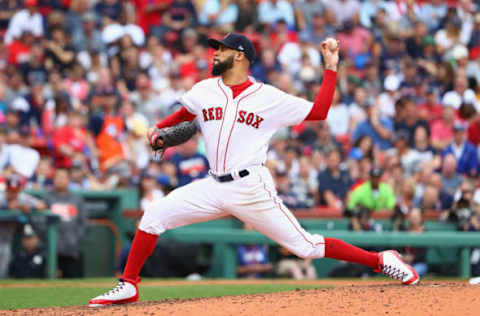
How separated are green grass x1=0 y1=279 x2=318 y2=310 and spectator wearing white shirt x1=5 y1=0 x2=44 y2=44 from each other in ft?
17.4

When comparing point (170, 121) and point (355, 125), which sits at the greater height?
point (355, 125)

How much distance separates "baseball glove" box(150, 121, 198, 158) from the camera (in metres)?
5.53

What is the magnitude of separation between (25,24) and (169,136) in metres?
7.92

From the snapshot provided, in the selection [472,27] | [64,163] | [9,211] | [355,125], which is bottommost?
[9,211]

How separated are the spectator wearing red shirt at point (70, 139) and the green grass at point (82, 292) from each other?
2.26m

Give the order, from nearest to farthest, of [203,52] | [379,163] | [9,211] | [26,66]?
[9,211], [379,163], [26,66], [203,52]

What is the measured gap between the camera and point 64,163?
1035cm

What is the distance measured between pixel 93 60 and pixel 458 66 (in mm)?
5716

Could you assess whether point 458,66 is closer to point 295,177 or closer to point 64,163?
point 295,177

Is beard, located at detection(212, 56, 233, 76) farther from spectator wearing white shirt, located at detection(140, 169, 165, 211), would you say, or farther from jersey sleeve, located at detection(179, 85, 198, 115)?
spectator wearing white shirt, located at detection(140, 169, 165, 211)

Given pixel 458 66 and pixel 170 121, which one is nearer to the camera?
pixel 170 121

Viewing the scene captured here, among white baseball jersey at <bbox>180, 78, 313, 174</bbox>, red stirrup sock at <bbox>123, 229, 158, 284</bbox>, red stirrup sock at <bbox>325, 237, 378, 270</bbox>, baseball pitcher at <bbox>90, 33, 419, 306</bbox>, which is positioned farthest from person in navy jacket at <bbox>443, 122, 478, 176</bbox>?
red stirrup sock at <bbox>123, 229, 158, 284</bbox>

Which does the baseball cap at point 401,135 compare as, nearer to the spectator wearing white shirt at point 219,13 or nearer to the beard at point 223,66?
the spectator wearing white shirt at point 219,13

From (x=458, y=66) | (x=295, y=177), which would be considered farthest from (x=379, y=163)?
(x=458, y=66)
